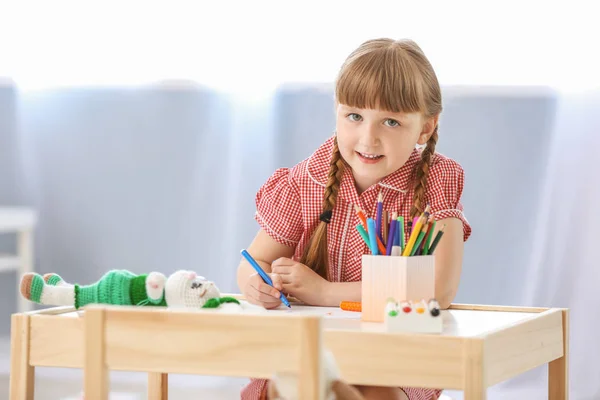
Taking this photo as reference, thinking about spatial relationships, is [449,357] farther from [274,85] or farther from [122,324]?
[274,85]

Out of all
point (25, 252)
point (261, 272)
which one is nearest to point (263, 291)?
point (261, 272)

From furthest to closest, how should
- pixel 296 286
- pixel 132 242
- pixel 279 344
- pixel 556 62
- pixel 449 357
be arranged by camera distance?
pixel 132 242 < pixel 556 62 < pixel 296 286 < pixel 449 357 < pixel 279 344

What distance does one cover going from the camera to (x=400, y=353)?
0.89 meters

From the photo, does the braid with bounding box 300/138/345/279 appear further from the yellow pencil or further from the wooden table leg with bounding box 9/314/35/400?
the wooden table leg with bounding box 9/314/35/400

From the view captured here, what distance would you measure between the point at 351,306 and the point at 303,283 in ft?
0.33

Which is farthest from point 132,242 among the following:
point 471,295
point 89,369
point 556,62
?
point 89,369

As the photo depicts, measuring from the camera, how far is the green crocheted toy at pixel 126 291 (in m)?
1.02

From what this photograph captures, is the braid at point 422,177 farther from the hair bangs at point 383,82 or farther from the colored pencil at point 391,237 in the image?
the colored pencil at point 391,237

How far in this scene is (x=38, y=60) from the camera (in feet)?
8.16

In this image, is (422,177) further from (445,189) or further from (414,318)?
(414,318)

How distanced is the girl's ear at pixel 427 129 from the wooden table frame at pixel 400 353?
37cm

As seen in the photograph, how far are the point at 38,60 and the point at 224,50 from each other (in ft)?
1.81

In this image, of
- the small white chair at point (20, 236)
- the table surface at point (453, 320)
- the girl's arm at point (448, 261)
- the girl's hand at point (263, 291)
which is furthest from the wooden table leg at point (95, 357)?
the small white chair at point (20, 236)

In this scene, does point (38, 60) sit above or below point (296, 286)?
above
